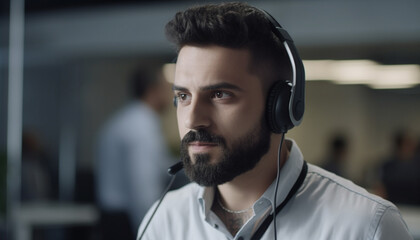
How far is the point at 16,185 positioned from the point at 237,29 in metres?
3.76

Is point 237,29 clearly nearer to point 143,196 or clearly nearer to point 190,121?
point 190,121

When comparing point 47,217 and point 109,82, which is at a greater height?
point 109,82

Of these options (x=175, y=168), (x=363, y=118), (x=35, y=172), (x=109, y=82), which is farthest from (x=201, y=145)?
(x=109, y=82)

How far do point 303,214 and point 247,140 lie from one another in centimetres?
17

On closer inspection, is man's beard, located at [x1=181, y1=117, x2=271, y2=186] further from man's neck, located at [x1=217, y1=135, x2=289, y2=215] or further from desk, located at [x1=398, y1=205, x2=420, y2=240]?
desk, located at [x1=398, y1=205, x2=420, y2=240]

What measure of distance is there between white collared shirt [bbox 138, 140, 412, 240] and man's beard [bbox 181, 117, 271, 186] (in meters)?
0.08

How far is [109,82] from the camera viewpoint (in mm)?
5656

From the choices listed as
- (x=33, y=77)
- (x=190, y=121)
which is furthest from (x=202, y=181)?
(x=33, y=77)

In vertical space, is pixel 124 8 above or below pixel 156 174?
above

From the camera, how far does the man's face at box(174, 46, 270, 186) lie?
3.26 feet

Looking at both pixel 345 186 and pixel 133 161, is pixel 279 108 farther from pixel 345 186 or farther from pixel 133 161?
pixel 133 161

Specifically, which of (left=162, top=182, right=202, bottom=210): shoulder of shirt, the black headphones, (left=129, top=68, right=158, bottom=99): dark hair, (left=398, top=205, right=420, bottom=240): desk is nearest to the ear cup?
the black headphones

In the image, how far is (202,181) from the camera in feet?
3.30

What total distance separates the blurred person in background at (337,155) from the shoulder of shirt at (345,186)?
305cm
